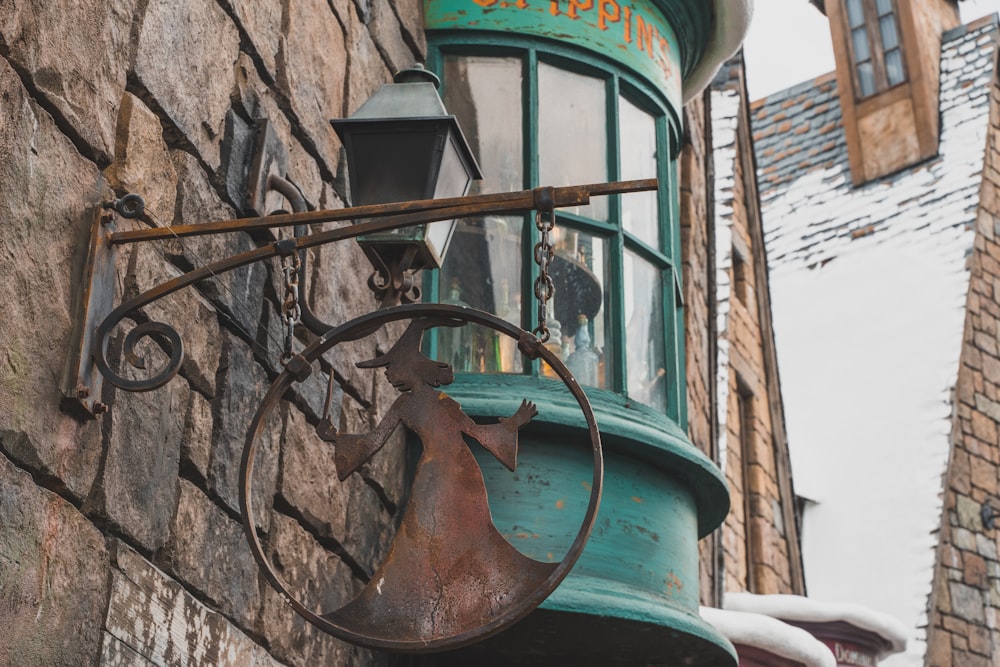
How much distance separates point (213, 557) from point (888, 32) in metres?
13.6

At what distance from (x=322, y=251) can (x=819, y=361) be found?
1108 cm

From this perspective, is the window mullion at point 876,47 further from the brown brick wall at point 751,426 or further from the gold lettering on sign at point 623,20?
the gold lettering on sign at point 623,20

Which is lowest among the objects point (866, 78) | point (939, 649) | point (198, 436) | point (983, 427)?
point (198, 436)

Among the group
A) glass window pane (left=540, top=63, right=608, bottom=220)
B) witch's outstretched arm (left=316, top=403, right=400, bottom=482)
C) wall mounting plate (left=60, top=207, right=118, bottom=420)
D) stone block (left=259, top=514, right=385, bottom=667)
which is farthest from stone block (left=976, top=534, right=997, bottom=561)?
wall mounting plate (left=60, top=207, right=118, bottom=420)

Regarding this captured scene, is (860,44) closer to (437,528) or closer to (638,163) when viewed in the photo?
(638,163)

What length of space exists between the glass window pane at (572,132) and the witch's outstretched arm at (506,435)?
1.88 m

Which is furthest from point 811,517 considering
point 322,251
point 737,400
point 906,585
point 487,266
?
point 322,251

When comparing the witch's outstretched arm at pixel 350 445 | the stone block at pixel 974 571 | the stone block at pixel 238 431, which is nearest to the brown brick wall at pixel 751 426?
the stone block at pixel 974 571

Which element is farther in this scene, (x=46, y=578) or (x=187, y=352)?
(x=187, y=352)

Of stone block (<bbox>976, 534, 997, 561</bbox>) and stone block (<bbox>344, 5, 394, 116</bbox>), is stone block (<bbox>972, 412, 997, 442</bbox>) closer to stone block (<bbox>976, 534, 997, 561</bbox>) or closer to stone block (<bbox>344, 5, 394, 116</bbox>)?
stone block (<bbox>976, 534, 997, 561</bbox>)

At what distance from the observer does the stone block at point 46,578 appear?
2.16 m

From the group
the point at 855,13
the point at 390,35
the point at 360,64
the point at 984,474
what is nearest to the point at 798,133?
the point at 855,13

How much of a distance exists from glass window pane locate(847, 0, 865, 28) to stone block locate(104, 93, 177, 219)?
44.5ft

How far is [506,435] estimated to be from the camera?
2.60 metres
